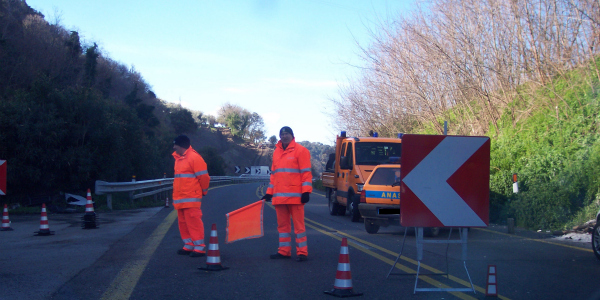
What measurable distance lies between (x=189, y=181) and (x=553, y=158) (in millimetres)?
9853

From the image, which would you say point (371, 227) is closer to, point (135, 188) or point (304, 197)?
point (304, 197)

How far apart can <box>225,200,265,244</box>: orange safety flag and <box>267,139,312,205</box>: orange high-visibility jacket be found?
16.9 inches

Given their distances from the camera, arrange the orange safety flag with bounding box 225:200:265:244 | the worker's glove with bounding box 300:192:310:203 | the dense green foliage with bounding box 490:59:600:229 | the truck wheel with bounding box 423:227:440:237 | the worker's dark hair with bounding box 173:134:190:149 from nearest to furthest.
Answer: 1. the worker's glove with bounding box 300:192:310:203
2. the orange safety flag with bounding box 225:200:265:244
3. the worker's dark hair with bounding box 173:134:190:149
4. the truck wheel with bounding box 423:227:440:237
5. the dense green foliage with bounding box 490:59:600:229

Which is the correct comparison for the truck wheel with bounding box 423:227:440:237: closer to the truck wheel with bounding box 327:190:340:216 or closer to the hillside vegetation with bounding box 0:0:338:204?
the truck wheel with bounding box 327:190:340:216

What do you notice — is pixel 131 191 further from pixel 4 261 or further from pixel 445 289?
pixel 445 289

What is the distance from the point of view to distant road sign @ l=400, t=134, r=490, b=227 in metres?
5.52

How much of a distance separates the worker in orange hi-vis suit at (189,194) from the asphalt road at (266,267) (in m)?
0.27

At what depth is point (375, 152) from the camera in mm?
13930

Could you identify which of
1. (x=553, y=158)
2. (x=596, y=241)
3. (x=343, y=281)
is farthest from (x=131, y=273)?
(x=553, y=158)

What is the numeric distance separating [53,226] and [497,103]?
14740 millimetres

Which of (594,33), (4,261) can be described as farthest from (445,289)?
(594,33)

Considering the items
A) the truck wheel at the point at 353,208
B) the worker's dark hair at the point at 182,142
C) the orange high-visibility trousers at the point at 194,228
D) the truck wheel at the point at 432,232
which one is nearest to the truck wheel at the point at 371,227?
the truck wheel at the point at 432,232

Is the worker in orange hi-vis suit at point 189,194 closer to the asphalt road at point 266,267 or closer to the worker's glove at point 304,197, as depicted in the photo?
the asphalt road at point 266,267

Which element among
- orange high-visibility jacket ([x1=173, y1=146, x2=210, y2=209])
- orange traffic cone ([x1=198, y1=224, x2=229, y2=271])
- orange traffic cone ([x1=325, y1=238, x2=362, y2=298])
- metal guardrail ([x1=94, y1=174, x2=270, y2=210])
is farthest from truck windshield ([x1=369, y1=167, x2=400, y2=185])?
metal guardrail ([x1=94, y1=174, x2=270, y2=210])
